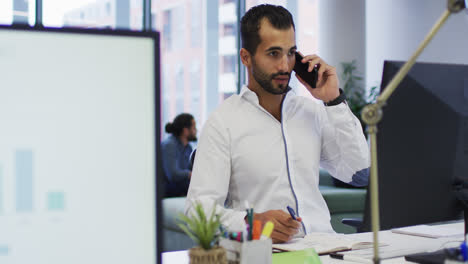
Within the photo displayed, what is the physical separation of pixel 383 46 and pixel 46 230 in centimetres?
618

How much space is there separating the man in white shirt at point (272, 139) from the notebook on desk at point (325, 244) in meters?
0.16

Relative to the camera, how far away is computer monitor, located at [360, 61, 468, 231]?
1085mm

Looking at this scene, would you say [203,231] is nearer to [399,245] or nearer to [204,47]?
[399,245]

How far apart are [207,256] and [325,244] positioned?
0.53 m

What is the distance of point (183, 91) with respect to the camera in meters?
6.61

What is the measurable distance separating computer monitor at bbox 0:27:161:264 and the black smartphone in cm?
100

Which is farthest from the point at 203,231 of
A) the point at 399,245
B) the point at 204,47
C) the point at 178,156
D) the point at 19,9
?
the point at 204,47

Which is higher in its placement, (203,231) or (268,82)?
(268,82)

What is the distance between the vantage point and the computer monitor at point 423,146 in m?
1.08

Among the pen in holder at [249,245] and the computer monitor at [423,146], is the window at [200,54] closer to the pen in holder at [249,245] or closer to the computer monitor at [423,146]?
the computer monitor at [423,146]

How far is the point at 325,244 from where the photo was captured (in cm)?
128

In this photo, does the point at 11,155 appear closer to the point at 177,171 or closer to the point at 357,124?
the point at 357,124

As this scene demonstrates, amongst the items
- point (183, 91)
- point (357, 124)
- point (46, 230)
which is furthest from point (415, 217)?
point (183, 91)

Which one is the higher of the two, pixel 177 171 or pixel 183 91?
pixel 183 91
